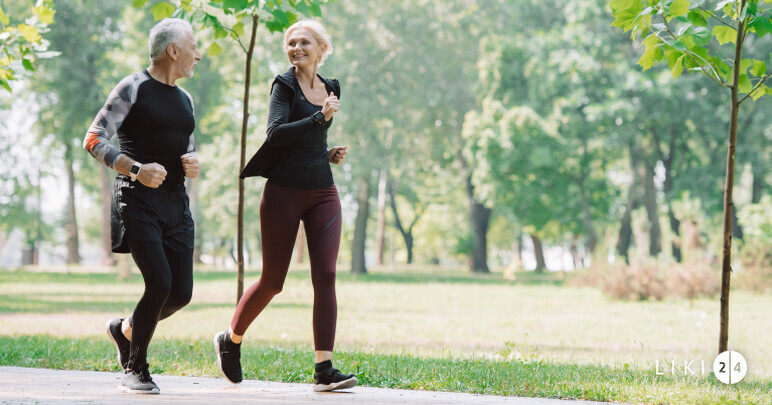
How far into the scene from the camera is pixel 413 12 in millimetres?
34969

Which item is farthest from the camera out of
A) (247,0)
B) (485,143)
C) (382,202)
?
(382,202)

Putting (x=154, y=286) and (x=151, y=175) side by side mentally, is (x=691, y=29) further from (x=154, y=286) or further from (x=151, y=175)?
(x=154, y=286)

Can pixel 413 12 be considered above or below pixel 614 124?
above

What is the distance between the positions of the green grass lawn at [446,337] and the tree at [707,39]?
1.22 metres

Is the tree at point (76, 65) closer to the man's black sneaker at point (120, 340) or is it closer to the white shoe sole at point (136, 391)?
the man's black sneaker at point (120, 340)

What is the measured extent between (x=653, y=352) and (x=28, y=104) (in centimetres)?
3656

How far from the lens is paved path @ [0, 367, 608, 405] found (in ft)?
15.0

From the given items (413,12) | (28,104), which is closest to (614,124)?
(413,12)

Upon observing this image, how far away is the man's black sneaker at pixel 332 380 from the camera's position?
16.5 feet

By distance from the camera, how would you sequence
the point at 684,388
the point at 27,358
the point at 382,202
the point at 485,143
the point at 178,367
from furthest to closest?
the point at 382,202
the point at 485,143
the point at 27,358
the point at 178,367
the point at 684,388

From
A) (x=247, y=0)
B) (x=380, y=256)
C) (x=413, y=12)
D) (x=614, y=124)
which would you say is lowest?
(x=380, y=256)

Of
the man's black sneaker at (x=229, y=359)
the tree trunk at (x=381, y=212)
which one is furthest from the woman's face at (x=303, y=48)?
the tree trunk at (x=381, y=212)

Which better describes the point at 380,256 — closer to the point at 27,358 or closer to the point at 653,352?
the point at 653,352

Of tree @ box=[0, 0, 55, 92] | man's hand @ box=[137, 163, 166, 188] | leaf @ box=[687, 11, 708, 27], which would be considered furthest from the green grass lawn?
tree @ box=[0, 0, 55, 92]
